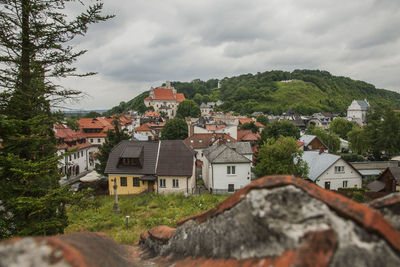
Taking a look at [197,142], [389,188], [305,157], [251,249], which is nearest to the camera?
[251,249]

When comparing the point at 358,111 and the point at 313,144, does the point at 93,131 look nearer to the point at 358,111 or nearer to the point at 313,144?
the point at 313,144

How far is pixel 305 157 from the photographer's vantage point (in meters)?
34.6

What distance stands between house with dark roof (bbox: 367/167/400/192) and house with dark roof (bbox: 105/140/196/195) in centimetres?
2209

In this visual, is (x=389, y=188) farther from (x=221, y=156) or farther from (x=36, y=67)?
(x=36, y=67)

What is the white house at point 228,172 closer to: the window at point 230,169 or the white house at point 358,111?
the window at point 230,169

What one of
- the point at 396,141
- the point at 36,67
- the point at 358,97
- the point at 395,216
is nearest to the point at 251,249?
the point at 395,216

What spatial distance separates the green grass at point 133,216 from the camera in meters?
11.0

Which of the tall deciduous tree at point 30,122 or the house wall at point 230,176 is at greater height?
the tall deciduous tree at point 30,122

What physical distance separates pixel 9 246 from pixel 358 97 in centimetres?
23878

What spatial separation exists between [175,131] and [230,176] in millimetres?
35204

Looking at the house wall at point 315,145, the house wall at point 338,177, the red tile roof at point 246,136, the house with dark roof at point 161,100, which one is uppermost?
the house with dark roof at point 161,100

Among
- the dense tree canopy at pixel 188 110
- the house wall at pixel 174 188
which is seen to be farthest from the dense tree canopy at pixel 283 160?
the dense tree canopy at pixel 188 110

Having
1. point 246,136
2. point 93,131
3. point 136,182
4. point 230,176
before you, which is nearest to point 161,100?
point 93,131

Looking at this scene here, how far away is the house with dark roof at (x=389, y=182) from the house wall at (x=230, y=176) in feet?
50.1
